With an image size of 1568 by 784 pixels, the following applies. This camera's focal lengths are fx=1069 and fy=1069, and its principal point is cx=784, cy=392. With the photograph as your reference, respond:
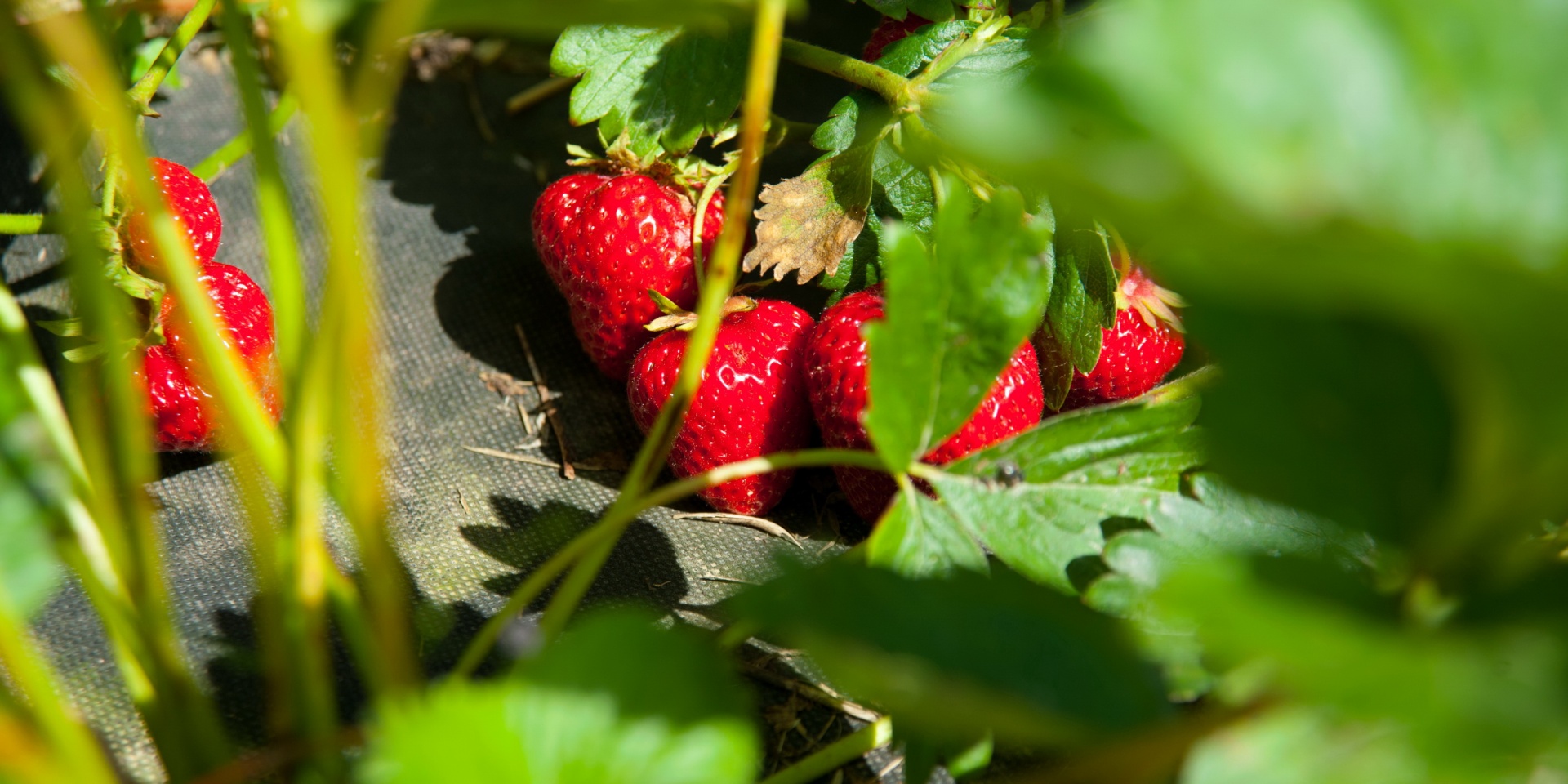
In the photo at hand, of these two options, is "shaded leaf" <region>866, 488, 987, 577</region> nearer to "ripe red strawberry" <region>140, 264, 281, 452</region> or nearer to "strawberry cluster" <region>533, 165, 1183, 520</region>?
"strawberry cluster" <region>533, 165, 1183, 520</region>

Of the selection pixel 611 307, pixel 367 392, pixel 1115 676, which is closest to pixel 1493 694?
pixel 1115 676

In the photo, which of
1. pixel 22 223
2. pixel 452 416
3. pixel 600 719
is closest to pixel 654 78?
pixel 452 416

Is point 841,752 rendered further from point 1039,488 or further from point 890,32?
point 890,32

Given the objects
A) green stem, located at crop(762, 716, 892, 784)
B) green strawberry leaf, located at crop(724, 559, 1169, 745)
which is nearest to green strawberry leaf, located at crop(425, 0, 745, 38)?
green strawberry leaf, located at crop(724, 559, 1169, 745)

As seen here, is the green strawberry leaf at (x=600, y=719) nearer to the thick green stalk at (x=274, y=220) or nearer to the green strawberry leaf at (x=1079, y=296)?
the thick green stalk at (x=274, y=220)

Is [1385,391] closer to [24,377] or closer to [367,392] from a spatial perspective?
[367,392]
